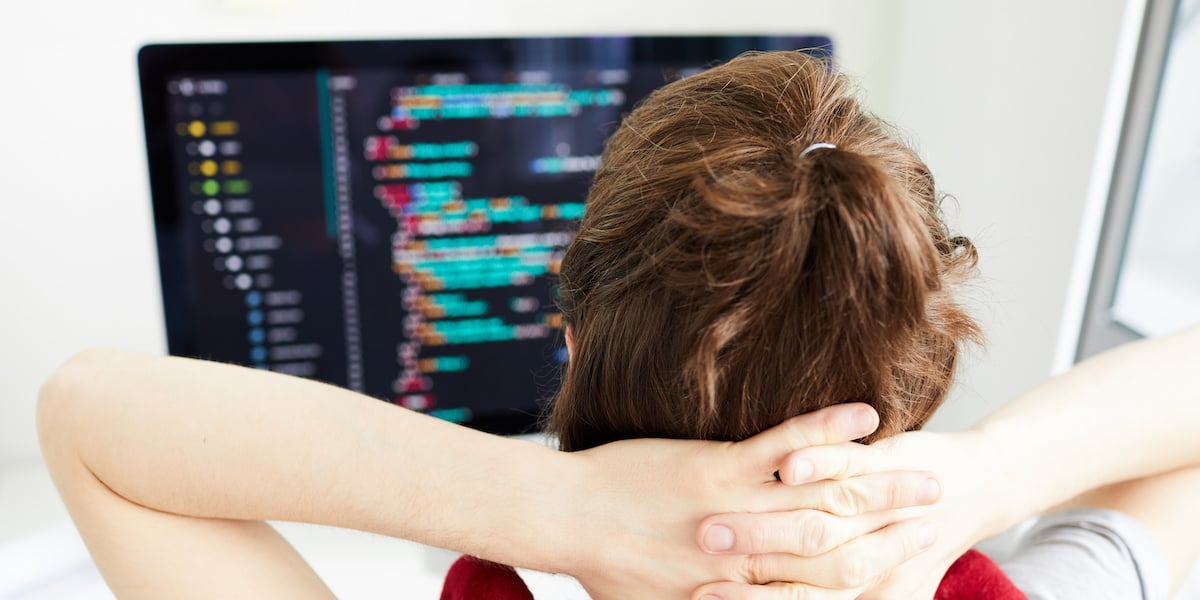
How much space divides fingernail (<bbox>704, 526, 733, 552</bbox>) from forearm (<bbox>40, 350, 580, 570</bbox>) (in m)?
0.09

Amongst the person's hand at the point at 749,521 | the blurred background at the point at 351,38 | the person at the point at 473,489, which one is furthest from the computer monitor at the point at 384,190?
the person's hand at the point at 749,521

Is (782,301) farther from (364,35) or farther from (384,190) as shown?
(364,35)

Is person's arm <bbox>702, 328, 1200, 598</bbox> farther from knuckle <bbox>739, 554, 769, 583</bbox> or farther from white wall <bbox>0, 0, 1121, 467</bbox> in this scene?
white wall <bbox>0, 0, 1121, 467</bbox>

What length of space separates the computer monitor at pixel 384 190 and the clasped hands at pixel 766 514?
509mm

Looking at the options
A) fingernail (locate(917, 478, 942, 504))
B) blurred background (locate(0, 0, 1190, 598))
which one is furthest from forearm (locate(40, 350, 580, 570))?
blurred background (locate(0, 0, 1190, 598))

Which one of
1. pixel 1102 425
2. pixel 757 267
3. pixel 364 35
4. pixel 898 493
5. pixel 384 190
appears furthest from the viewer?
pixel 364 35

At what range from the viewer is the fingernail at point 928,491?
0.53 metres

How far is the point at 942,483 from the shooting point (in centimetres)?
60

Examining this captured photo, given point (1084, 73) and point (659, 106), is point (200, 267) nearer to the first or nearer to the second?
point (659, 106)

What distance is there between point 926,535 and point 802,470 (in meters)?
0.13

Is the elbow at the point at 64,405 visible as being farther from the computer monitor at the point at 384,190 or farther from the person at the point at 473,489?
the computer monitor at the point at 384,190

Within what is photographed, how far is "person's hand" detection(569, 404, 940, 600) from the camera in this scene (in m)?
0.50

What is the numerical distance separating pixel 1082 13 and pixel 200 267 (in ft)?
3.32

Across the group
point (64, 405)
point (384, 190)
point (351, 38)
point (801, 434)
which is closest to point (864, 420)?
point (801, 434)
